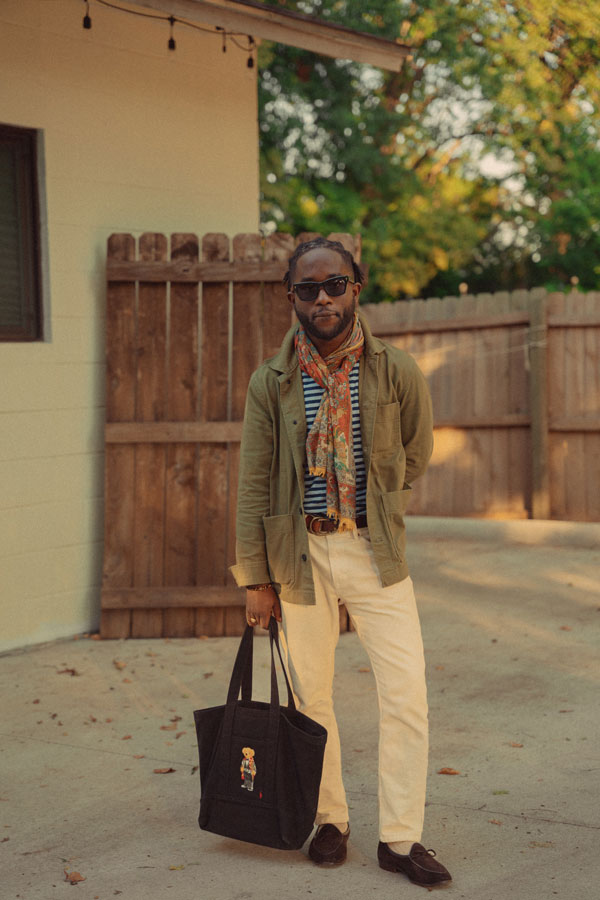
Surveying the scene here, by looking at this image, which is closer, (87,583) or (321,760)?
(321,760)

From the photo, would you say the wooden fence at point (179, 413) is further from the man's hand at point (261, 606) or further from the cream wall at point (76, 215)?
the man's hand at point (261, 606)

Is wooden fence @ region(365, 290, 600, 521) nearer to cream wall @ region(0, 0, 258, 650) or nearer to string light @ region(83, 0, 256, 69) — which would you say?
string light @ region(83, 0, 256, 69)

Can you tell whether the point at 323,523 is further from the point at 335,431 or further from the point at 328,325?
the point at 328,325

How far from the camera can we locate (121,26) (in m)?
6.82

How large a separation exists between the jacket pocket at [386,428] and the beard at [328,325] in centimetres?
29

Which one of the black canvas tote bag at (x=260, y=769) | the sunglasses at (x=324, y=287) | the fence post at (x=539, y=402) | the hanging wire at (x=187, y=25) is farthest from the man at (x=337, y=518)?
the fence post at (x=539, y=402)

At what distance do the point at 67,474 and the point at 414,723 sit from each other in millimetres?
3811

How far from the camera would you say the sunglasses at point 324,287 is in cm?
334

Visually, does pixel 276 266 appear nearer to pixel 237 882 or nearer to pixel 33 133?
pixel 33 133

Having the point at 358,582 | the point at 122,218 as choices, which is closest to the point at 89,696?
the point at 358,582

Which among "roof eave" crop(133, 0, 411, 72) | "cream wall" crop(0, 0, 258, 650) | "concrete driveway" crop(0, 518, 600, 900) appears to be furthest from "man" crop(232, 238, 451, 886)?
"roof eave" crop(133, 0, 411, 72)

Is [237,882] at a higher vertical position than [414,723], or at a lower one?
lower

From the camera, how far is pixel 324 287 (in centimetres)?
334

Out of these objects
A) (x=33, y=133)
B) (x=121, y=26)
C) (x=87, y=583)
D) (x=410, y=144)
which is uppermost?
(x=410, y=144)
